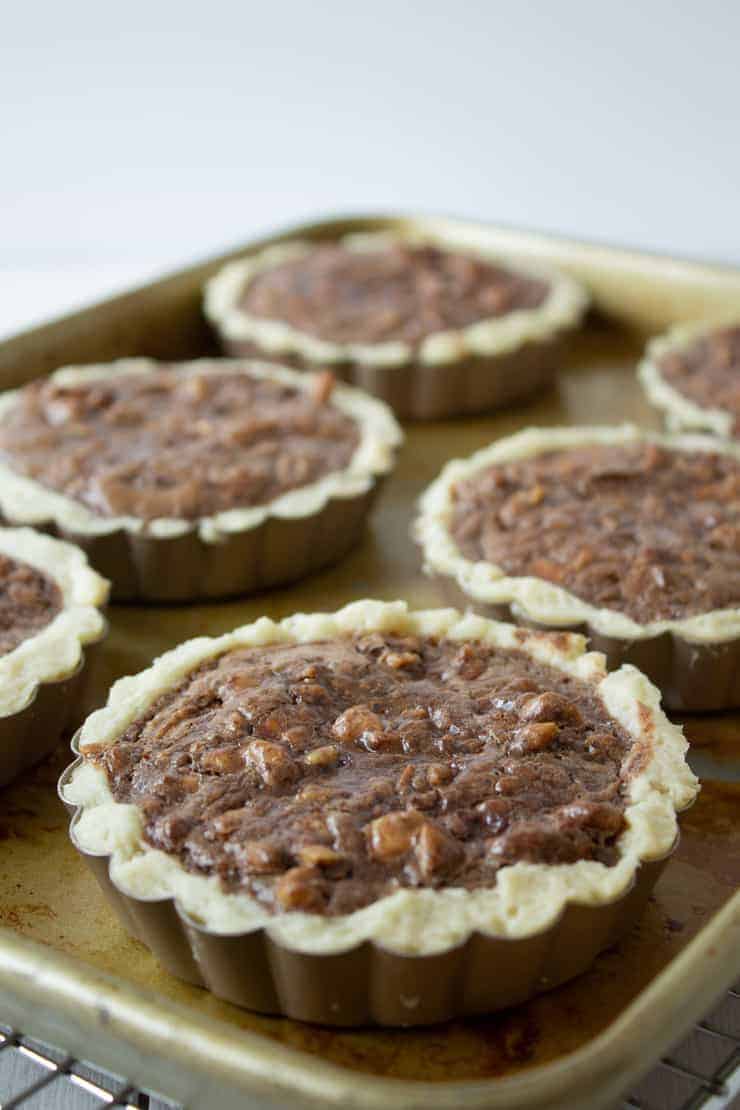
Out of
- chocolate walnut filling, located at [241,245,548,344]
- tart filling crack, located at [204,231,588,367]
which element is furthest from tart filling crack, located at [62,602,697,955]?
chocolate walnut filling, located at [241,245,548,344]

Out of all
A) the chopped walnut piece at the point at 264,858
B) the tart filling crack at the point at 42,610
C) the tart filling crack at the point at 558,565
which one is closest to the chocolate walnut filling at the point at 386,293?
the tart filling crack at the point at 558,565

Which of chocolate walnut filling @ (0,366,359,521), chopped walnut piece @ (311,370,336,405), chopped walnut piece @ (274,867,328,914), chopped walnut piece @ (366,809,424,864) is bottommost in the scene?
chocolate walnut filling @ (0,366,359,521)

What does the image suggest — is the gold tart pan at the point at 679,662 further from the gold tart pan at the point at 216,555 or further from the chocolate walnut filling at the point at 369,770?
the gold tart pan at the point at 216,555

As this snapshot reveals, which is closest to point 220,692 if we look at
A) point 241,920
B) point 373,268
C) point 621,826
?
point 241,920

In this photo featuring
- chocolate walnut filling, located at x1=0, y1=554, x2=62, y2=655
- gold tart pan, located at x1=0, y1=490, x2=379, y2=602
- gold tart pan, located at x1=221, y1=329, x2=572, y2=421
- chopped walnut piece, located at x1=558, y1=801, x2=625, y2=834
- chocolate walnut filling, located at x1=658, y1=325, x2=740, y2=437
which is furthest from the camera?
gold tart pan, located at x1=221, y1=329, x2=572, y2=421

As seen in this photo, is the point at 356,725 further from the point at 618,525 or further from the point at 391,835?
the point at 618,525

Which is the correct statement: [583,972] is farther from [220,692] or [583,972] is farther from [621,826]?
[220,692]

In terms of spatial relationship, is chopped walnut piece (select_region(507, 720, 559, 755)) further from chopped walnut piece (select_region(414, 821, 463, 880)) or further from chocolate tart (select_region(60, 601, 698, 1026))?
chopped walnut piece (select_region(414, 821, 463, 880))
